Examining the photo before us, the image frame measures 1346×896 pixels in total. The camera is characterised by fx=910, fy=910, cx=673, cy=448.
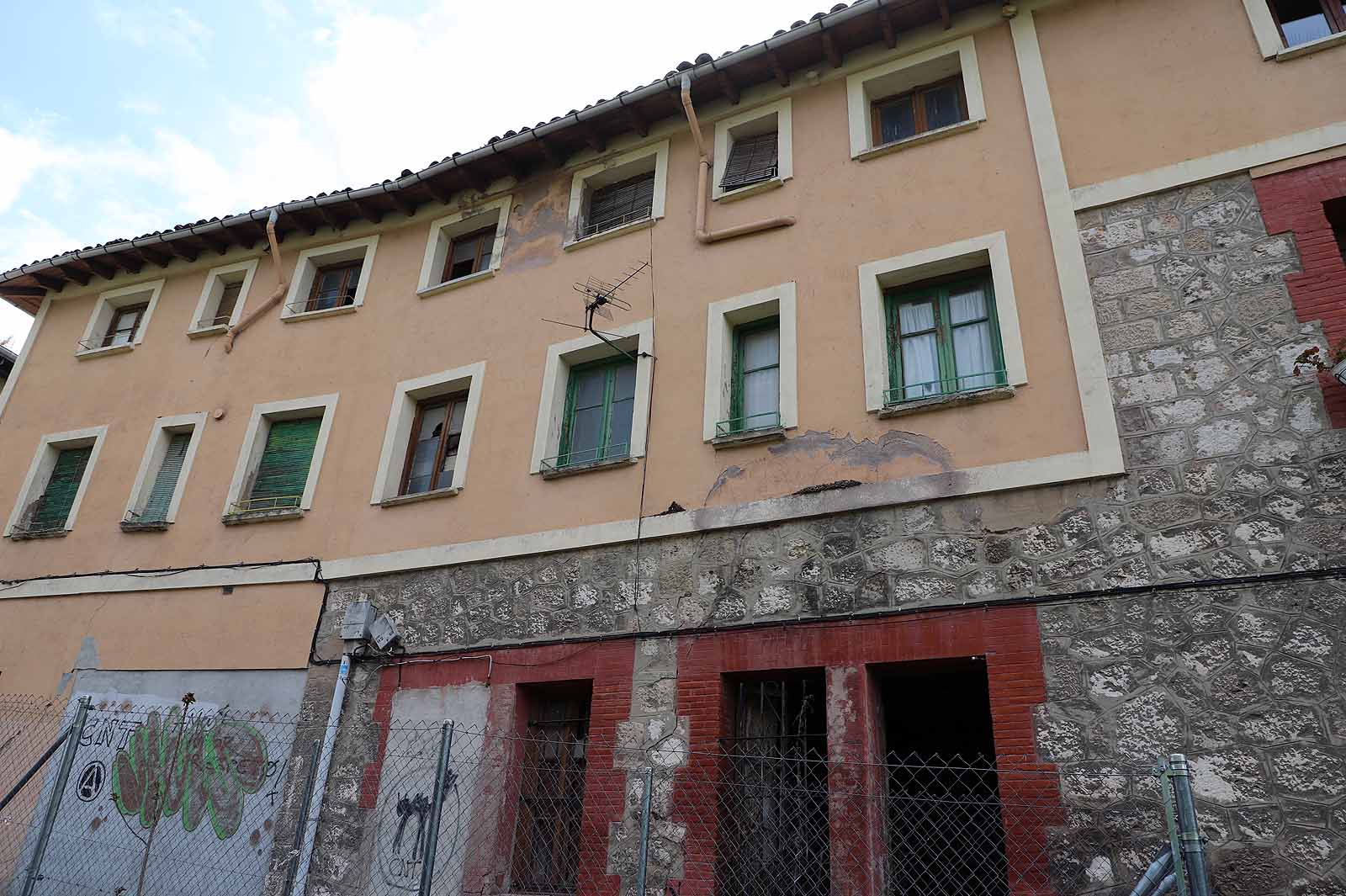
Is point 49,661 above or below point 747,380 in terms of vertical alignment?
below

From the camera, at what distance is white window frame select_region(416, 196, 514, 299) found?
36.1 ft

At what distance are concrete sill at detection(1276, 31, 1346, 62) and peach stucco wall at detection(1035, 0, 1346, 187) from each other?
4 centimetres

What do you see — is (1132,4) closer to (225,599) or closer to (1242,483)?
(1242,483)

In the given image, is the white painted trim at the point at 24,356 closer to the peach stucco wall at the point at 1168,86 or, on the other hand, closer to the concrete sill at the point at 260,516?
the concrete sill at the point at 260,516

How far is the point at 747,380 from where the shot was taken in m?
8.70

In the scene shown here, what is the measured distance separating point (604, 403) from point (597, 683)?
296 centimetres

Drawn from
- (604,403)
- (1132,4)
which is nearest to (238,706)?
(604,403)

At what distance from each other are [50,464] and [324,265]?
4772mm

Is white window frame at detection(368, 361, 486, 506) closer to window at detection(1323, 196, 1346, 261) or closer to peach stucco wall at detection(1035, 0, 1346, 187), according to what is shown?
peach stucco wall at detection(1035, 0, 1346, 187)

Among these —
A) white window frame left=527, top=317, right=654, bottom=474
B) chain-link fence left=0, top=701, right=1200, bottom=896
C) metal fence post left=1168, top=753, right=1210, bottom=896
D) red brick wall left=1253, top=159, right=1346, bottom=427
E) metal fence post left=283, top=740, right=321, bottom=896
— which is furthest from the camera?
white window frame left=527, top=317, right=654, bottom=474

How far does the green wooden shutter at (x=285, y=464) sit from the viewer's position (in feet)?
35.3

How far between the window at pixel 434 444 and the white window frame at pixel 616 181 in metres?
2.31

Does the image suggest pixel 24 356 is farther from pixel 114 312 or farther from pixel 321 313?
pixel 321 313

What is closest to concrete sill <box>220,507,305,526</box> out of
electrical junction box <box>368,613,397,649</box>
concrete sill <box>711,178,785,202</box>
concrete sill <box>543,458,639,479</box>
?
electrical junction box <box>368,613,397,649</box>
